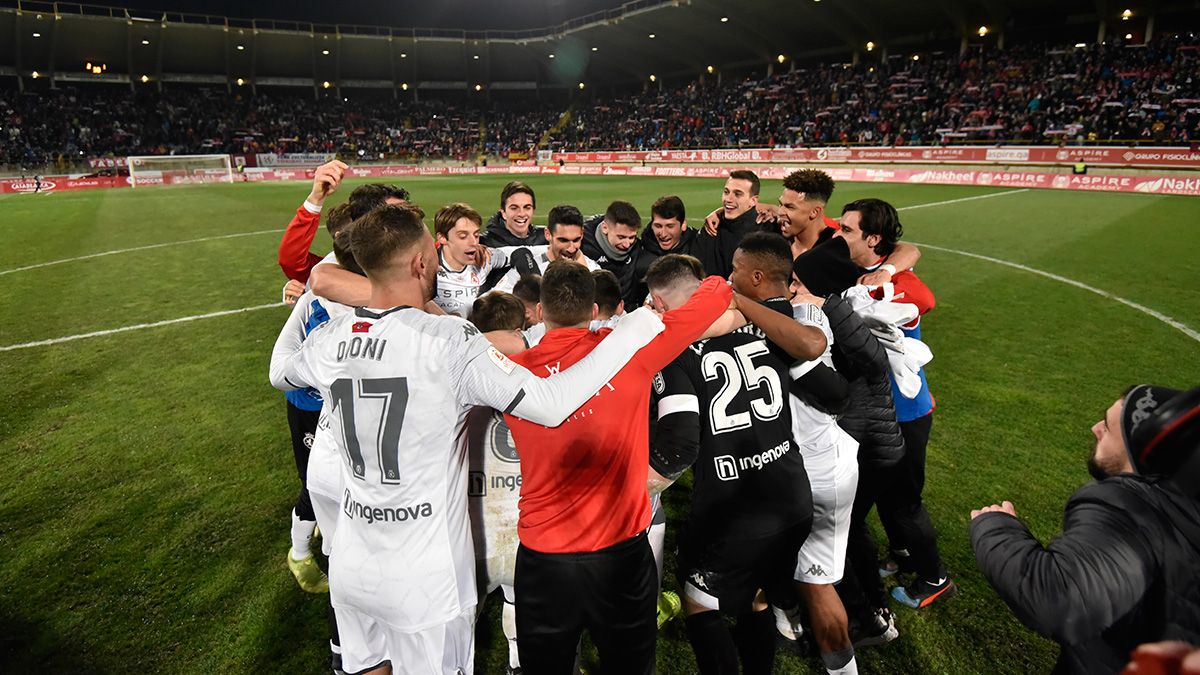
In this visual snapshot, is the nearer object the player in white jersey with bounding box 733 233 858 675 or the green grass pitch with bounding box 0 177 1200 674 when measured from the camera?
the player in white jersey with bounding box 733 233 858 675

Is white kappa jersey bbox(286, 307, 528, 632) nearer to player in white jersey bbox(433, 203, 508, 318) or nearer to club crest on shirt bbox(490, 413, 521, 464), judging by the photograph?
club crest on shirt bbox(490, 413, 521, 464)

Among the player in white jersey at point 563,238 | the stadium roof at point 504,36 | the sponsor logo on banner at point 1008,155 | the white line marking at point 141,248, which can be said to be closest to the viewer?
the player in white jersey at point 563,238

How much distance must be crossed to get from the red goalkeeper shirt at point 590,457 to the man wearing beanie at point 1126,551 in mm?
1266

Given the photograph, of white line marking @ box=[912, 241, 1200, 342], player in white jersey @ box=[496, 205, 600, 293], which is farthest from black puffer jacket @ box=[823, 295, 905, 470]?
white line marking @ box=[912, 241, 1200, 342]

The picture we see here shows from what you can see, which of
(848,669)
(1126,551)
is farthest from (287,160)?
(1126,551)

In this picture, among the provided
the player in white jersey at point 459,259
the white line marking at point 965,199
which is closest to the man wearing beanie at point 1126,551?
the player in white jersey at point 459,259

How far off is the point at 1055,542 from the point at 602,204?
20.6m

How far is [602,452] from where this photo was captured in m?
2.39

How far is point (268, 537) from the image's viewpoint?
4.45 m

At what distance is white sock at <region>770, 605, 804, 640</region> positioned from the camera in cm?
348

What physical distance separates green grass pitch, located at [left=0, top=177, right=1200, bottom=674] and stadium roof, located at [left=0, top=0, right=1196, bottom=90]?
3121 centimetres

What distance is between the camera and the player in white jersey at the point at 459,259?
499 centimetres

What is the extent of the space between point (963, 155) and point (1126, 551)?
1234 inches

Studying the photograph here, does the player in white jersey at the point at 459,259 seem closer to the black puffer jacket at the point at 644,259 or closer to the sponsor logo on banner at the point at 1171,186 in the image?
the black puffer jacket at the point at 644,259
